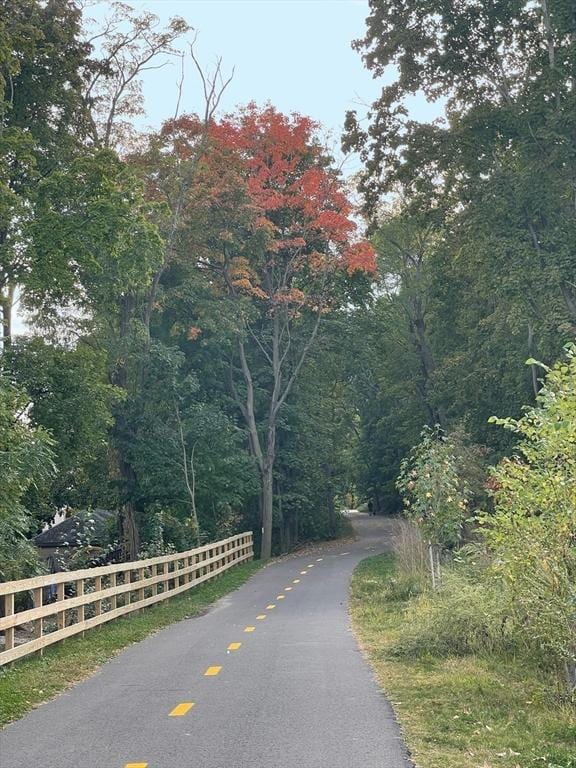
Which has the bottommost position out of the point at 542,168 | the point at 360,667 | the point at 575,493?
the point at 360,667

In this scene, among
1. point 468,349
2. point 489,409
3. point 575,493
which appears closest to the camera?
point 575,493

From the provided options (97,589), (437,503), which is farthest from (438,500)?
(97,589)

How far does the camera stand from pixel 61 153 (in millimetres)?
20953

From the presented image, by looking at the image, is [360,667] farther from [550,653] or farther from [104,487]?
[104,487]

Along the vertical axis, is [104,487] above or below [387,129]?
below

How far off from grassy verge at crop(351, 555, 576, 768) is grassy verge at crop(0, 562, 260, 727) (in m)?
3.26

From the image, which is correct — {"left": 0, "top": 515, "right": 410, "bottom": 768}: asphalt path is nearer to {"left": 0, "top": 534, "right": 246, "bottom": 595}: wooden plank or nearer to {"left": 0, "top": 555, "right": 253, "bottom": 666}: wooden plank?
{"left": 0, "top": 555, "right": 253, "bottom": 666}: wooden plank

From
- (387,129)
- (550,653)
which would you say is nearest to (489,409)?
(387,129)

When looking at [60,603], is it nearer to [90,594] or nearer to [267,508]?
[90,594]

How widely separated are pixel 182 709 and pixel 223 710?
1.23ft

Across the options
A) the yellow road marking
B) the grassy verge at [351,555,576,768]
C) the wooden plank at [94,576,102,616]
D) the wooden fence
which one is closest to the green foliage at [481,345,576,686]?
the grassy verge at [351,555,576,768]

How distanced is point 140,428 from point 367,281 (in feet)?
41.5

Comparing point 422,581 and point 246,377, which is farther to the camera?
point 246,377

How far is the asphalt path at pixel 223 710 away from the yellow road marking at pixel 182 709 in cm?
1
